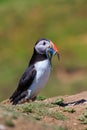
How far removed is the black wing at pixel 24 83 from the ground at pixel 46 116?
0.68m

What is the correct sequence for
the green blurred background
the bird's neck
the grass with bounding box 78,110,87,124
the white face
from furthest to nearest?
the green blurred background, the white face, the bird's neck, the grass with bounding box 78,110,87,124

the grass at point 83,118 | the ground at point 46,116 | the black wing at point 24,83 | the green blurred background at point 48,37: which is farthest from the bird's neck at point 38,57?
the green blurred background at point 48,37

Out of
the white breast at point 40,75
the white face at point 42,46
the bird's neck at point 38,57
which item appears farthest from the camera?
the white face at point 42,46

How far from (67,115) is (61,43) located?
74.4ft

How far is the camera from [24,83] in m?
13.7

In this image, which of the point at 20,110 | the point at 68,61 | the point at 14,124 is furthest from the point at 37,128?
the point at 68,61

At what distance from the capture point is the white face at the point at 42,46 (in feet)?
45.1

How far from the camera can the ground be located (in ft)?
30.7

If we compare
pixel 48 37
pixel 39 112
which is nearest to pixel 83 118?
pixel 39 112

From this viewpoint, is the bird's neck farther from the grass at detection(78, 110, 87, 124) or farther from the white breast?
the grass at detection(78, 110, 87, 124)

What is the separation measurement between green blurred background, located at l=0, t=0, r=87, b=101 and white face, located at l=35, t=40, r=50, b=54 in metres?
10.3

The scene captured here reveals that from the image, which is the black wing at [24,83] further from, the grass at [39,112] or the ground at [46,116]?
the grass at [39,112]

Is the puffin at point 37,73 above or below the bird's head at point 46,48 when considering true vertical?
below

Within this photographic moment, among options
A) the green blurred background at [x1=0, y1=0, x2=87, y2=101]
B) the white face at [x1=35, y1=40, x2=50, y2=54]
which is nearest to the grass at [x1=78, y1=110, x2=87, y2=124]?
the white face at [x1=35, y1=40, x2=50, y2=54]
